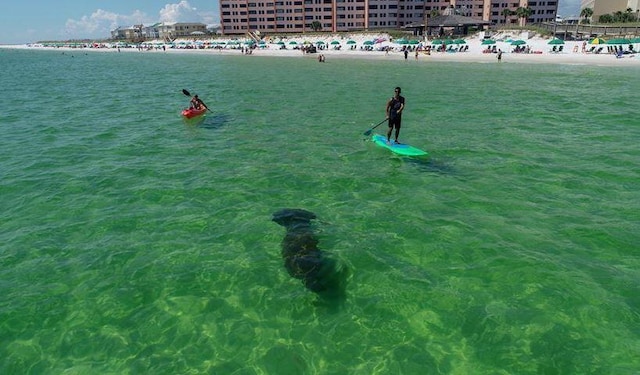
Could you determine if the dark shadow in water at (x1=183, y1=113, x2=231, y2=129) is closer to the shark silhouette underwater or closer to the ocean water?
the ocean water

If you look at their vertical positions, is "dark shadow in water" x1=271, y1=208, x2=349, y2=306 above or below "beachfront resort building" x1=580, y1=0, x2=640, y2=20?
below

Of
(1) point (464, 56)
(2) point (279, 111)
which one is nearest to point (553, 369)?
(2) point (279, 111)

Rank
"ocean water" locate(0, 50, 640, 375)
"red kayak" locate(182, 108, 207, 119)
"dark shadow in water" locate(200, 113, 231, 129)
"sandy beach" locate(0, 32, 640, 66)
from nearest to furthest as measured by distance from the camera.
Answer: "ocean water" locate(0, 50, 640, 375) → "dark shadow in water" locate(200, 113, 231, 129) → "red kayak" locate(182, 108, 207, 119) → "sandy beach" locate(0, 32, 640, 66)

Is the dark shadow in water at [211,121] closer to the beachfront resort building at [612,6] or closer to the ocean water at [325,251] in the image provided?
the ocean water at [325,251]

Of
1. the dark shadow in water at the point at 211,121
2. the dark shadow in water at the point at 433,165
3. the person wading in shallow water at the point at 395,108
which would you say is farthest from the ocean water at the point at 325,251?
the dark shadow in water at the point at 211,121

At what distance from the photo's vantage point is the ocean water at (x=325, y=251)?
251 inches

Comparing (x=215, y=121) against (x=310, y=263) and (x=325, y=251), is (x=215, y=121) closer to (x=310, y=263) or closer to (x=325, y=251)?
(x=325, y=251)

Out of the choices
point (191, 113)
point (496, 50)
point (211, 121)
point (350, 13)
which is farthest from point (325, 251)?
point (350, 13)

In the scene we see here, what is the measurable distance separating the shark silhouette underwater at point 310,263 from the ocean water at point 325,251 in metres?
0.18

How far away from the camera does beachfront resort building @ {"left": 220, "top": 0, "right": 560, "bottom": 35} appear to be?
142 m

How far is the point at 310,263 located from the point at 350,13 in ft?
490

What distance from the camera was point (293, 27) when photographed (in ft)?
499

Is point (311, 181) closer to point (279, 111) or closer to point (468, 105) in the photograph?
point (279, 111)

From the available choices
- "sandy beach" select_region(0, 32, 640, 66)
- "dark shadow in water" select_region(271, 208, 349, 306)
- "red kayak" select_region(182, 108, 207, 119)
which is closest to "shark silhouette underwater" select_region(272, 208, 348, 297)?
"dark shadow in water" select_region(271, 208, 349, 306)
